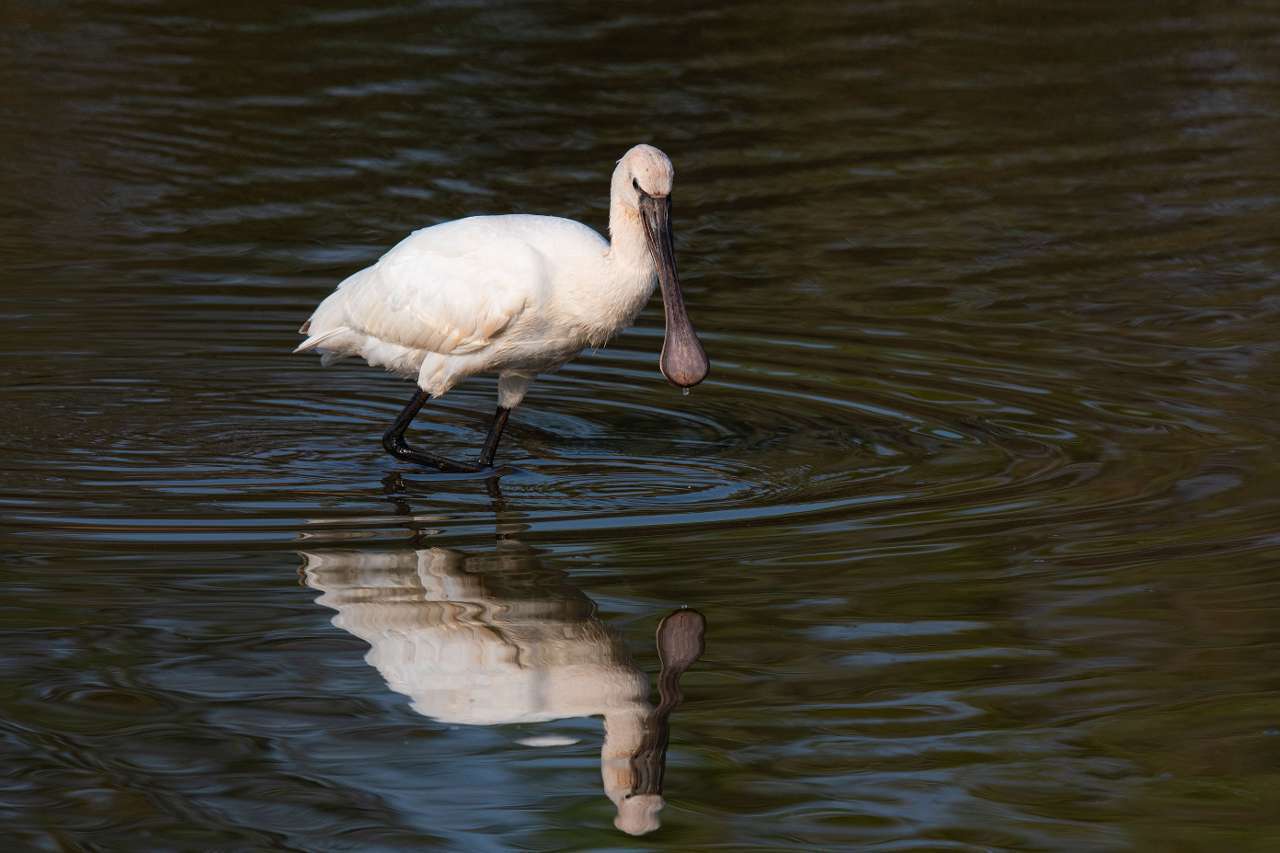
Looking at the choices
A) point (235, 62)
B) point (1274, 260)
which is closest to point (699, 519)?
point (1274, 260)

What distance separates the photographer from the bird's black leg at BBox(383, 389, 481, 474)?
9.07 metres

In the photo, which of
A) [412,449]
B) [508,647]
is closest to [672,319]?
[412,449]

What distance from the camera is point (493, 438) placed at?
30.1 feet

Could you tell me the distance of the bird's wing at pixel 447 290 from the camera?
844 centimetres

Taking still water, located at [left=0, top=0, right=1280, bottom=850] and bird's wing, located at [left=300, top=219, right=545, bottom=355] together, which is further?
bird's wing, located at [left=300, top=219, right=545, bottom=355]

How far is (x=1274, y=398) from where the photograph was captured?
9.68m

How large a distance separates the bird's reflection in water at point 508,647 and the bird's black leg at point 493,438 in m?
1.54

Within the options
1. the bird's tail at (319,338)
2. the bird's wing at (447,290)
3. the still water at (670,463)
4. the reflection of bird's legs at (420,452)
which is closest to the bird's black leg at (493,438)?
the reflection of bird's legs at (420,452)

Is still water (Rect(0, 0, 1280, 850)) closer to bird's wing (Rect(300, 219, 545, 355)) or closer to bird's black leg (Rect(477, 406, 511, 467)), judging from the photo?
bird's black leg (Rect(477, 406, 511, 467))

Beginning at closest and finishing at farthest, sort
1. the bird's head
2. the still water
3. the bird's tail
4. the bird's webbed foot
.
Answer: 1. the still water
2. the bird's head
3. the bird's webbed foot
4. the bird's tail

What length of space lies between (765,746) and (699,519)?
2.30 meters

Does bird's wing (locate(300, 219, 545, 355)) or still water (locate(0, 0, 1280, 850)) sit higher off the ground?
bird's wing (locate(300, 219, 545, 355))

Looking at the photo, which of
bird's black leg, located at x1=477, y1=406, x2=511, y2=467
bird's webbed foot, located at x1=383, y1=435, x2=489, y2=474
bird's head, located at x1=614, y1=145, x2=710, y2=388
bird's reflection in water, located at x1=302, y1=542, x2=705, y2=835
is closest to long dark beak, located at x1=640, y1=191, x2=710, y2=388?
bird's head, located at x1=614, y1=145, x2=710, y2=388

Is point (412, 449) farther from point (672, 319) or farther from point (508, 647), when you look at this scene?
point (508, 647)
